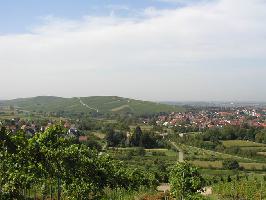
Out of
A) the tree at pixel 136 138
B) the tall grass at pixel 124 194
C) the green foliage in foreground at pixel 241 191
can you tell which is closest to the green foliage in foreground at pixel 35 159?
the tall grass at pixel 124 194

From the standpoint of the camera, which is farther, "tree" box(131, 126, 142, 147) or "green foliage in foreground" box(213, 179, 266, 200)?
"tree" box(131, 126, 142, 147)

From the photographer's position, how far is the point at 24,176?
27.3m

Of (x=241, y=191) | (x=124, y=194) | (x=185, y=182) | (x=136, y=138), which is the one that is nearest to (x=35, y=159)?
(x=185, y=182)

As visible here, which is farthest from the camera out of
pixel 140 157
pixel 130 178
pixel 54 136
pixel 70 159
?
pixel 140 157

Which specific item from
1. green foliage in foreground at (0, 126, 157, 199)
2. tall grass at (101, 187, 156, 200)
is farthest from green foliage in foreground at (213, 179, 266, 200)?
green foliage in foreground at (0, 126, 157, 199)

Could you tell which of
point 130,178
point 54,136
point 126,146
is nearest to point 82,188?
point 54,136

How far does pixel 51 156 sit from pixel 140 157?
247 feet

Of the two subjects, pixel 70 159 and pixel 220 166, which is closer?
pixel 70 159

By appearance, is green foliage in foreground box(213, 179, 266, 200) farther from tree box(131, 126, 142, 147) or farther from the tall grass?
tree box(131, 126, 142, 147)

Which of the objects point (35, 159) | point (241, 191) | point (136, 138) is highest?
point (35, 159)

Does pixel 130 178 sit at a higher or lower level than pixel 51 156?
lower

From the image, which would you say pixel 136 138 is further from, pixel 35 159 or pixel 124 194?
pixel 35 159

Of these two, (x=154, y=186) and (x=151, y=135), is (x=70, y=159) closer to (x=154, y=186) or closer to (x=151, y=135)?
(x=154, y=186)

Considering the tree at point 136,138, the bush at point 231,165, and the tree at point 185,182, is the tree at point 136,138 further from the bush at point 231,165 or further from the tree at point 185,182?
the tree at point 185,182
